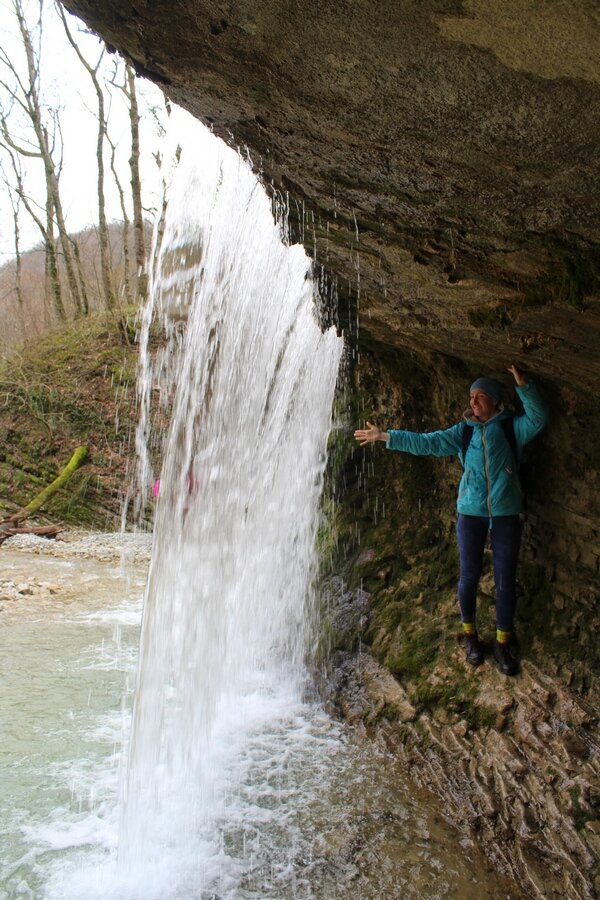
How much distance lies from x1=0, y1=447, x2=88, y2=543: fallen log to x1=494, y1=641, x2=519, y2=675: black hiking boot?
836cm

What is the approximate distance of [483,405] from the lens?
407 cm

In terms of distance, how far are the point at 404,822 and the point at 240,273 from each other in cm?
392

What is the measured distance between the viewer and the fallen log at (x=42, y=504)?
10.7m

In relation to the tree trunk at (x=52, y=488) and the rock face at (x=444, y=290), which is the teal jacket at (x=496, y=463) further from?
the tree trunk at (x=52, y=488)

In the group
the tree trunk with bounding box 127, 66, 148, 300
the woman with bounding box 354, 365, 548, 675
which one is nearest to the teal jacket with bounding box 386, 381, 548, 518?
the woman with bounding box 354, 365, 548, 675

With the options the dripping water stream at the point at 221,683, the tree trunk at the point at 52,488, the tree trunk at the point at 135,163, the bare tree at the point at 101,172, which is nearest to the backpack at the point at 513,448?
the dripping water stream at the point at 221,683

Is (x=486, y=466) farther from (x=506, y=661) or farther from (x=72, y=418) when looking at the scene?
(x=72, y=418)

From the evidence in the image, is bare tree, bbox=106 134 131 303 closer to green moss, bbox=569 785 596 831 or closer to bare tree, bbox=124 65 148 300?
bare tree, bbox=124 65 148 300

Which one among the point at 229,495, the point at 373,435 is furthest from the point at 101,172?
the point at 373,435

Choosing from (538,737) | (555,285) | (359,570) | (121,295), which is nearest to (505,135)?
(555,285)

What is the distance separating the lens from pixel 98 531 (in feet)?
38.2

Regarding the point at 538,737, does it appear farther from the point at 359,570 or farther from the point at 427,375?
the point at 427,375

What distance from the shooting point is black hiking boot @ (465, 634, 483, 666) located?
424 cm

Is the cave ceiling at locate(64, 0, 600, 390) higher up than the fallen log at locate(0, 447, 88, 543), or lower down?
higher up
